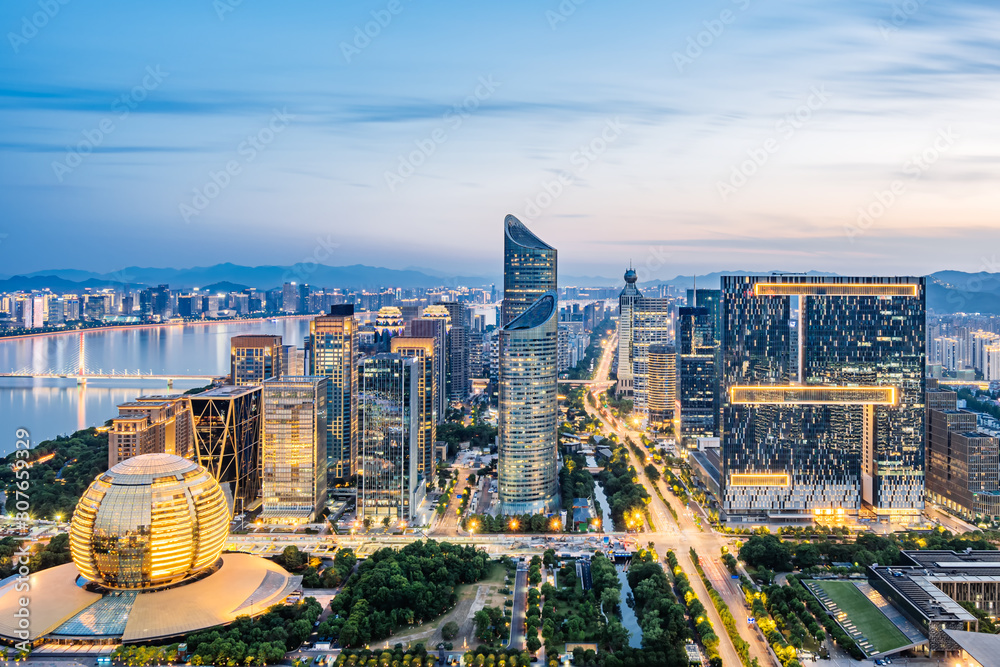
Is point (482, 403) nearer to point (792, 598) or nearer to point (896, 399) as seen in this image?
point (896, 399)

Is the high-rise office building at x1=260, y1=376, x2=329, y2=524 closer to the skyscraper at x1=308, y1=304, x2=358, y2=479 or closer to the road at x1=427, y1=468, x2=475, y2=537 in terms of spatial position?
the road at x1=427, y1=468, x2=475, y2=537

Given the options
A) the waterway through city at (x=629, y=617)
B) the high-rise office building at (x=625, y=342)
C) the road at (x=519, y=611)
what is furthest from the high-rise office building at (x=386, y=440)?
the high-rise office building at (x=625, y=342)

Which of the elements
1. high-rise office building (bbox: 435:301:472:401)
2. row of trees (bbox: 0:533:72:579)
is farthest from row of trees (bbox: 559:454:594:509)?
high-rise office building (bbox: 435:301:472:401)

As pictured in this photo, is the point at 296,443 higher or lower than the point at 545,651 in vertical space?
higher

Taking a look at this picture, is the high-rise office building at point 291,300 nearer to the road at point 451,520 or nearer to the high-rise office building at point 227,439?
the road at point 451,520

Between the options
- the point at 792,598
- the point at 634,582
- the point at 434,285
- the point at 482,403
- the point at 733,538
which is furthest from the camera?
the point at 434,285

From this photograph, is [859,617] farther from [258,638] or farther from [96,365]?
[96,365]

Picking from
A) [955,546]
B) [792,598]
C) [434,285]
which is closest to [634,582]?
[792,598]
